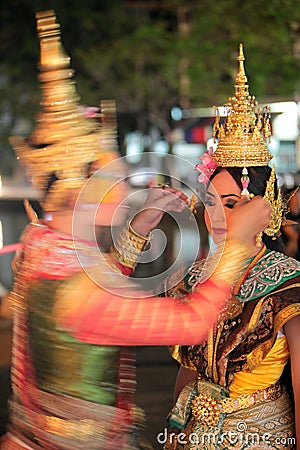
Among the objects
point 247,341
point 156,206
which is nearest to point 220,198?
point 156,206

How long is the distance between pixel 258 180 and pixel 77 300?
89cm

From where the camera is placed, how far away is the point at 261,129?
2.77 meters

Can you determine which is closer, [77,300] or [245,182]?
[77,300]

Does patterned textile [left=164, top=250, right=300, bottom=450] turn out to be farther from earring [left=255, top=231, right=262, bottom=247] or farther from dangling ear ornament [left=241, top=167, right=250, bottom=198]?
dangling ear ornament [left=241, top=167, right=250, bottom=198]

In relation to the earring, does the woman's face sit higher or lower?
higher

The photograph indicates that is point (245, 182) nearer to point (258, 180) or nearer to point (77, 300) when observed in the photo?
point (258, 180)

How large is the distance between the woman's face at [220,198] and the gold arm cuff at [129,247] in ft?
0.87

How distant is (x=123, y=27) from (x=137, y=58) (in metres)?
1.04

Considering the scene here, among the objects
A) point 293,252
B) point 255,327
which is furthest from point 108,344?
point 293,252

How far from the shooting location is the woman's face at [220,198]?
2.52 metres

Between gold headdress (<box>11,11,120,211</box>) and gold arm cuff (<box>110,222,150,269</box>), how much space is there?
1.93ft

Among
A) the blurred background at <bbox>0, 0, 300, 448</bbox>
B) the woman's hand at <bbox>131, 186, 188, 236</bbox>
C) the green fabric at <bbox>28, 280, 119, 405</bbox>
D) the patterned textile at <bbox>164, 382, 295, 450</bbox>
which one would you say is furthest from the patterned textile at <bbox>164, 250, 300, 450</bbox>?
the blurred background at <bbox>0, 0, 300, 448</bbox>

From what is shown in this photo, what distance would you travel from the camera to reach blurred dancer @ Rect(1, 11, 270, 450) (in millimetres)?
1997

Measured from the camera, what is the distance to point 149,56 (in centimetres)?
1706
